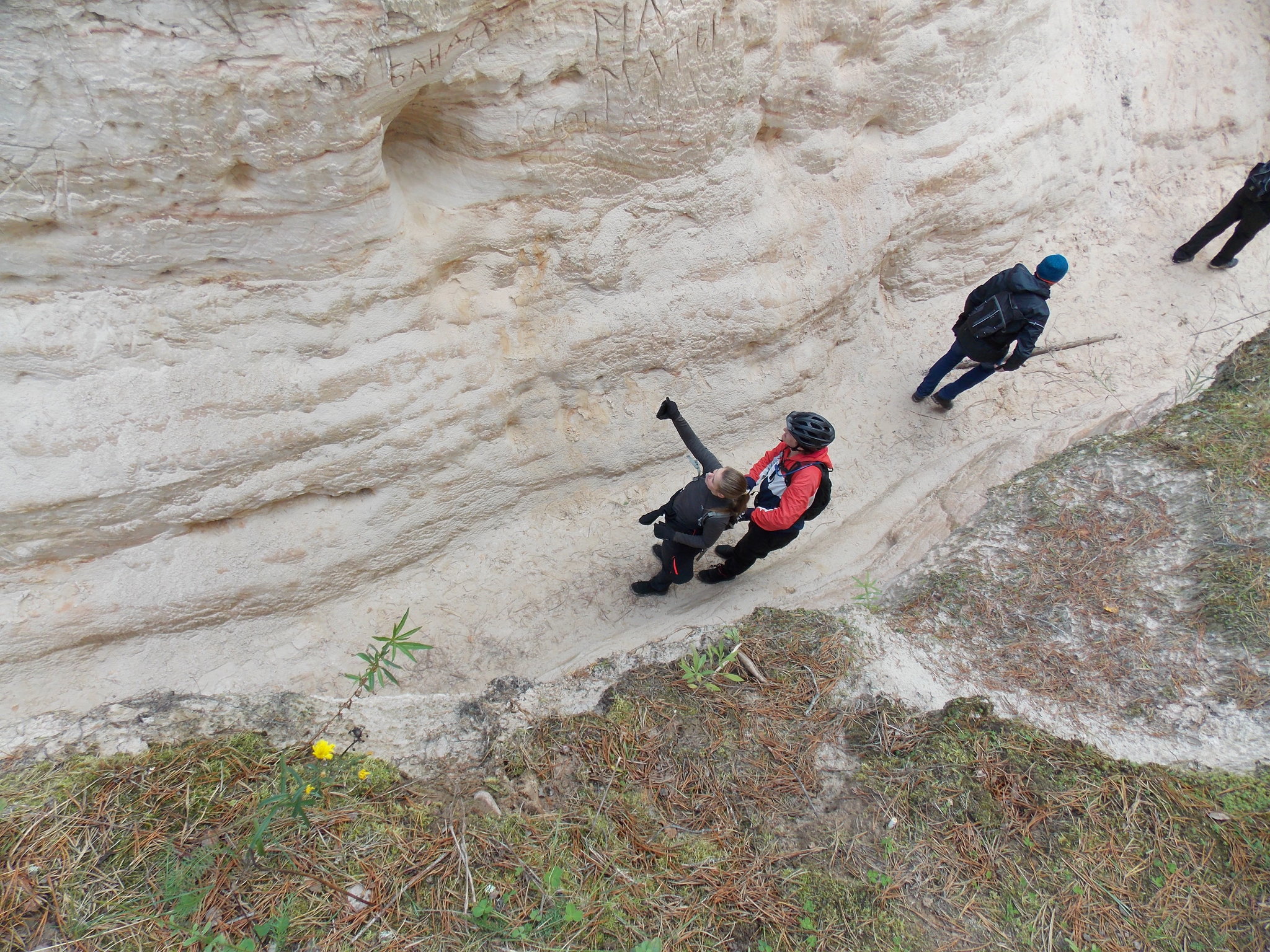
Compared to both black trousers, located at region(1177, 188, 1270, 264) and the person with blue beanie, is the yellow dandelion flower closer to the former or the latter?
the person with blue beanie

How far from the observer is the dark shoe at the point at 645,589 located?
434 centimetres

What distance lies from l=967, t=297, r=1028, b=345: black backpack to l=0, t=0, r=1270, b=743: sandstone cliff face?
77cm

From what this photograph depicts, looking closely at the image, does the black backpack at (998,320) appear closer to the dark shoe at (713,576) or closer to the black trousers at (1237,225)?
the dark shoe at (713,576)

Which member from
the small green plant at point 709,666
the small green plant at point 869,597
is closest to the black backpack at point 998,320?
the small green plant at point 869,597

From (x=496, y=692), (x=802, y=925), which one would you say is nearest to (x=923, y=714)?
(x=802, y=925)

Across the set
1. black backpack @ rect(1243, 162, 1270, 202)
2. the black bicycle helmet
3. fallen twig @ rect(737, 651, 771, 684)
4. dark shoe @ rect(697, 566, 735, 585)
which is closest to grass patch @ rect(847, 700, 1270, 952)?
fallen twig @ rect(737, 651, 771, 684)

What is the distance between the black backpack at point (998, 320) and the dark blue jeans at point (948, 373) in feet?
0.88

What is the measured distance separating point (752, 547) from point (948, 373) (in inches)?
86.6

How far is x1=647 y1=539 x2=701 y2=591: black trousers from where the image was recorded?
13.1 feet

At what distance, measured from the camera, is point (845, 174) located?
14.7 feet

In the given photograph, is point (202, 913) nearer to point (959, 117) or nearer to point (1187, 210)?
point (959, 117)

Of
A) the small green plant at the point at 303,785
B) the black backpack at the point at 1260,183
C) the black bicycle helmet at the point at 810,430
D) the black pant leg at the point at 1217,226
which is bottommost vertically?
the small green plant at the point at 303,785

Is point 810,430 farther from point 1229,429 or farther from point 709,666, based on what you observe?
point 1229,429

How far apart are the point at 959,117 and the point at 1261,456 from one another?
8.47 feet
